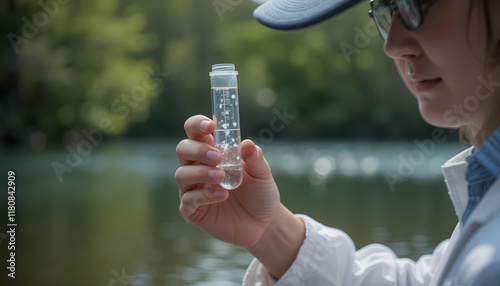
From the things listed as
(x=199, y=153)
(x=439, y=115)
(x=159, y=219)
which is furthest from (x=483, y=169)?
(x=159, y=219)

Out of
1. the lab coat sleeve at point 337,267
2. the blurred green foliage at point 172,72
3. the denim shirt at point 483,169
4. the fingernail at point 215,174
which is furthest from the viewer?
the blurred green foliage at point 172,72

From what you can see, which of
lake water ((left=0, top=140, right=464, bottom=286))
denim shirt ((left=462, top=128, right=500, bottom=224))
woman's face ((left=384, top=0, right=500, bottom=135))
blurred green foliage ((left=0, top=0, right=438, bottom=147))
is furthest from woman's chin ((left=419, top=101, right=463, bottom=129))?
blurred green foliage ((left=0, top=0, right=438, bottom=147))

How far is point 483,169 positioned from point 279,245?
1.56ft

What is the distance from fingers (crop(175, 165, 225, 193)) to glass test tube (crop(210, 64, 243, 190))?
71mm

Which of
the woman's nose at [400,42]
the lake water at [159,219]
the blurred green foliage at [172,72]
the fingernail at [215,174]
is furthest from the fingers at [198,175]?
the blurred green foliage at [172,72]

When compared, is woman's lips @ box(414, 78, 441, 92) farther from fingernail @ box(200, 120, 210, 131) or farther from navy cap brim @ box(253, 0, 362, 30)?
fingernail @ box(200, 120, 210, 131)

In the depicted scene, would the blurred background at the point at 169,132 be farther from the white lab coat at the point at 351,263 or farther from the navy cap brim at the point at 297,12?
the navy cap brim at the point at 297,12

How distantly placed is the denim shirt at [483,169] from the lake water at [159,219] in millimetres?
2559

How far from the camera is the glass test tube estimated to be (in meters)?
1.10

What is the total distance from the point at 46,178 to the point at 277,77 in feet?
52.8

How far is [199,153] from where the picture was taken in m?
1.02

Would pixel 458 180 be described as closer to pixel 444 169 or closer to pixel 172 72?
pixel 444 169

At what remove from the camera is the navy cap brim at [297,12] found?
2.97 feet

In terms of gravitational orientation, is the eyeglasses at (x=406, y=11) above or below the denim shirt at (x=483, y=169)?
above
